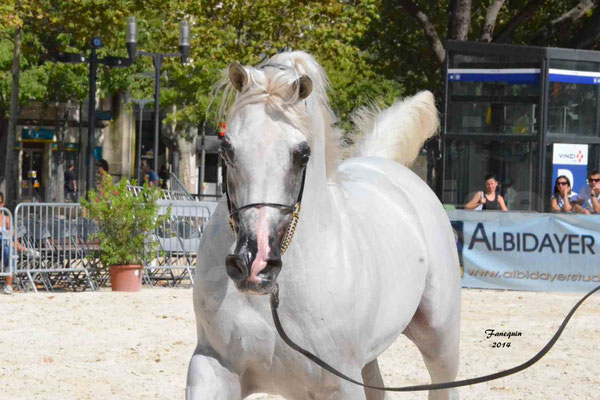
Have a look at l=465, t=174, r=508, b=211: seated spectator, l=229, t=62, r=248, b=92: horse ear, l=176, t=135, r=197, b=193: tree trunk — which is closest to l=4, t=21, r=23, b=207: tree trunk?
l=465, t=174, r=508, b=211: seated spectator

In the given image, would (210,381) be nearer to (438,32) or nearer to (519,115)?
(519,115)

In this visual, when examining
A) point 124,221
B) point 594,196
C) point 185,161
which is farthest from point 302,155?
point 185,161

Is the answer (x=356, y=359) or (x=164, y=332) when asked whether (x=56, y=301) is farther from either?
(x=356, y=359)

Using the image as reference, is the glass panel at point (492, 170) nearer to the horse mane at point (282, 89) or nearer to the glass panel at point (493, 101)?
the glass panel at point (493, 101)

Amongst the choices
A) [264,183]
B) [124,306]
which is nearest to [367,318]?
[264,183]

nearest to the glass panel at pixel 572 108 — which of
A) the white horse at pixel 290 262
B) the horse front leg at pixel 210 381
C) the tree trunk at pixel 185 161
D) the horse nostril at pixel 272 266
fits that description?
the white horse at pixel 290 262

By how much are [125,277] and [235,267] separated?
34.8 feet

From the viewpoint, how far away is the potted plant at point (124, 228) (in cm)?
1356

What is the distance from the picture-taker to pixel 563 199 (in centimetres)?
1634

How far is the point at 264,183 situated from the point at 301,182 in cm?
23

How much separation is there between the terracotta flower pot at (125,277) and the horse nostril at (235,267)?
10.5 meters

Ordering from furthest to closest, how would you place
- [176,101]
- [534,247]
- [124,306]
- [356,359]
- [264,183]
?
[176,101]
[534,247]
[124,306]
[356,359]
[264,183]

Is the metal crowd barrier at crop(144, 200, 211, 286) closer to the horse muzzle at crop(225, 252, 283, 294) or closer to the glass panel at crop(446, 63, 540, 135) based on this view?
the glass panel at crop(446, 63, 540, 135)

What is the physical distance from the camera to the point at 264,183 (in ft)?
11.4
